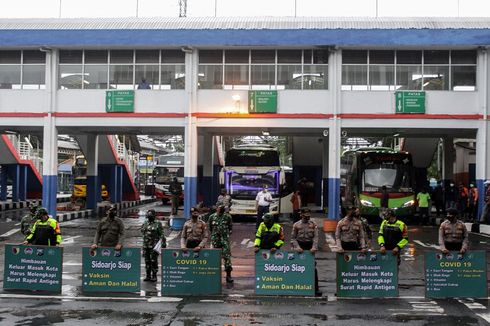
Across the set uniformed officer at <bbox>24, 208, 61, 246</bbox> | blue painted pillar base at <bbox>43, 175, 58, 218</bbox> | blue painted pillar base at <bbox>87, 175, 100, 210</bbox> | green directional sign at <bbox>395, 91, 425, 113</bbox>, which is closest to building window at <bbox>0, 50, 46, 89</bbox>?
blue painted pillar base at <bbox>43, 175, 58, 218</bbox>

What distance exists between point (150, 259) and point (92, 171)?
22493 mm

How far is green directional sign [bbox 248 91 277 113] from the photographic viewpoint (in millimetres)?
26953

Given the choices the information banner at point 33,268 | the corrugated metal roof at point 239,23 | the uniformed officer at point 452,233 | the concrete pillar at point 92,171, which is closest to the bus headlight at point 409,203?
the corrugated metal roof at point 239,23

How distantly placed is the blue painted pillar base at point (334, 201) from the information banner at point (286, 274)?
14420 mm

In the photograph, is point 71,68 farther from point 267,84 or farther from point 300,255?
point 300,255

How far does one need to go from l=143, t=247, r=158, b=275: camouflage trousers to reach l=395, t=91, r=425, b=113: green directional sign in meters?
16.1

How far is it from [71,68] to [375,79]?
13.2 metres

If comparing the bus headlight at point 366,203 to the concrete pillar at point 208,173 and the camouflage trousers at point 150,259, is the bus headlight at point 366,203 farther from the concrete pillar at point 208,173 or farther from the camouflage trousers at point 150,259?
the camouflage trousers at point 150,259

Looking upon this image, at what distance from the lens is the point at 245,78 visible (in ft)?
90.2

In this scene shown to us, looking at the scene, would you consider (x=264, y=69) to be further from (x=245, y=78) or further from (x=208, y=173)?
(x=208, y=173)

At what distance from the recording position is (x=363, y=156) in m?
29.5

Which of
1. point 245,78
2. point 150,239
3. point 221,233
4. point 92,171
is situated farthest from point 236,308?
point 92,171

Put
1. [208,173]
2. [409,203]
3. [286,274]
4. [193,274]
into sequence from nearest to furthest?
[286,274] < [193,274] < [409,203] < [208,173]

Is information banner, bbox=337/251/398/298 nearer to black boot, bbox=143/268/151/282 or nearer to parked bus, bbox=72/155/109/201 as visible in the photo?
black boot, bbox=143/268/151/282
